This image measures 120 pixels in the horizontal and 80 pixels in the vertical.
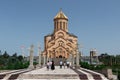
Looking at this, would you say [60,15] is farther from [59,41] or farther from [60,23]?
[59,41]

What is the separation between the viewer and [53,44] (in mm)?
69750

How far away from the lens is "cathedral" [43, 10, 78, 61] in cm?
6750

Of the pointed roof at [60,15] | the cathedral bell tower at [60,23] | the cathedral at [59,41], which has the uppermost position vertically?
the pointed roof at [60,15]

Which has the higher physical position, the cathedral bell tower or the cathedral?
the cathedral bell tower

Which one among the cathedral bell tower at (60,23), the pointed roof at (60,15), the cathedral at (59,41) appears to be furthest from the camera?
the pointed roof at (60,15)

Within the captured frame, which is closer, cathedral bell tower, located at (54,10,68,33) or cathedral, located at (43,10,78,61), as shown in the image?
cathedral, located at (43,10,78,61)

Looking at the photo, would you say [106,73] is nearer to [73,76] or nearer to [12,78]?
[73,76]

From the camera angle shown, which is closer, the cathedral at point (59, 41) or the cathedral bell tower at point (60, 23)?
the cathedral at point (59, 41)

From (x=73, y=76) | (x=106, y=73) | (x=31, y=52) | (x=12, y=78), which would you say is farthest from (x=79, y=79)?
(x=31, y=52)

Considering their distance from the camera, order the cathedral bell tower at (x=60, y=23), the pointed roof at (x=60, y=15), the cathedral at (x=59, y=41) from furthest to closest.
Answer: the pointed roof at (x=60, y=15), the cathedral bell tower at (x=60, y=23), the cathedral at (x=59, y=41)

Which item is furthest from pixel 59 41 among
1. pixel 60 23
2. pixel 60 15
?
pixel 60 15

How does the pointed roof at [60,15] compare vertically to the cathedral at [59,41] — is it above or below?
above

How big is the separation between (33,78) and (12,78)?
1421 millimetres

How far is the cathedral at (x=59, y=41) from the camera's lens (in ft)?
221
